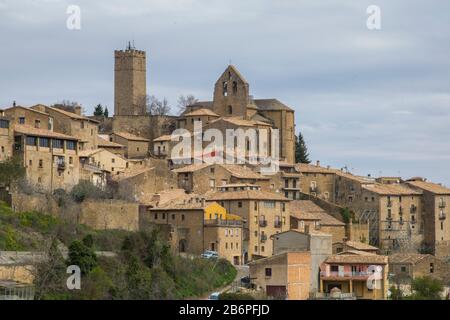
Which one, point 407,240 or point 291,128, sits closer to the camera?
point 407,240

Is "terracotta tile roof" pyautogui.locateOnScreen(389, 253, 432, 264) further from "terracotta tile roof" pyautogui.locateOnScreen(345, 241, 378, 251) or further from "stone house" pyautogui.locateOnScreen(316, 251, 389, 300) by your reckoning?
"stone house" pyautogui.locateOnScreen(316, 251, 389, 300)

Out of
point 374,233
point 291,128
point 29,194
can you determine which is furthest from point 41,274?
point 291,128

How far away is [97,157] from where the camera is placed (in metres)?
73.2

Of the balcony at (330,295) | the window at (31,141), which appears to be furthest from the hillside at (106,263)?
the window at (31,141)

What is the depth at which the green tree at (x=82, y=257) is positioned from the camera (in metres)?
53.5

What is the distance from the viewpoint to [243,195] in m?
71.9

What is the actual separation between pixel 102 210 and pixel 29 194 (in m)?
3.63

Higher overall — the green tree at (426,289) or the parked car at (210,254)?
the parked car at (210,254)

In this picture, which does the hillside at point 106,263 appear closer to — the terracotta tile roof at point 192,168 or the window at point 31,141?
the window at point 31,141

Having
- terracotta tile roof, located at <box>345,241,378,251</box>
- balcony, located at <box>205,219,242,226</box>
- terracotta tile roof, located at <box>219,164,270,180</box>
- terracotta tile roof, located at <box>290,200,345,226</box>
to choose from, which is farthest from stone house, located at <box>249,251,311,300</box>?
terracotta tile roof, located at <box>219,164,270,180</box>

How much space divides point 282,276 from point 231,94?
92.6 feet

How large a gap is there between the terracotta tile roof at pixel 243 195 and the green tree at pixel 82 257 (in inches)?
703
